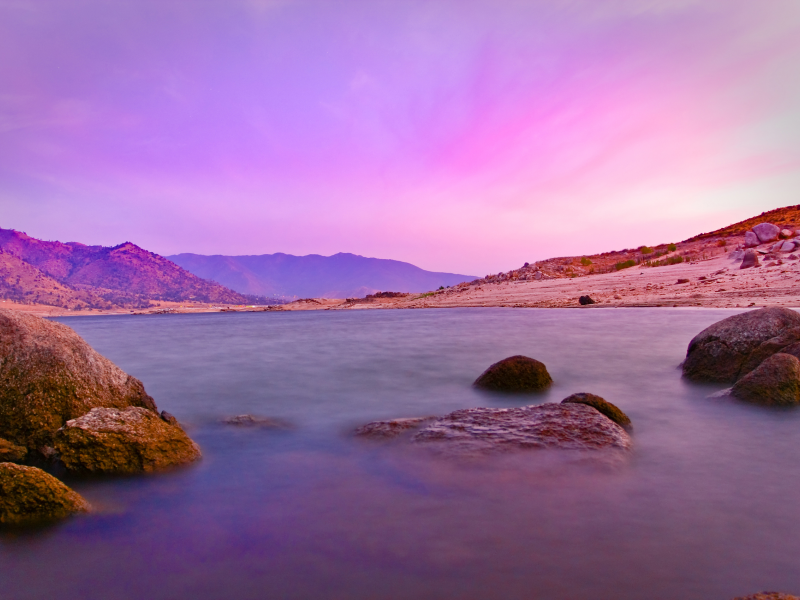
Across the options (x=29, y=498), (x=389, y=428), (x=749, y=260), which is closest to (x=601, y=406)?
(x=389, y=428)

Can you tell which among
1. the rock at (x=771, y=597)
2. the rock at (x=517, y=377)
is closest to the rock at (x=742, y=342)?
the rock at (x=517, y=377)

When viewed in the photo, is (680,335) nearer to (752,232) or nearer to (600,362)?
(600,362)

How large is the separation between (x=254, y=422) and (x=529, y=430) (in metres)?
4.92

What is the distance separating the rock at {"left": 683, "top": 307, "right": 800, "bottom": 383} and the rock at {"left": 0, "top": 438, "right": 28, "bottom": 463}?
12.2 m

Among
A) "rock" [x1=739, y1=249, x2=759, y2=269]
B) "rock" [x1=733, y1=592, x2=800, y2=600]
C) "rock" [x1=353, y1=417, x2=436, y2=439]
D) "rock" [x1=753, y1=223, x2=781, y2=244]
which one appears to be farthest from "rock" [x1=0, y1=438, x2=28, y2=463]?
"rock" [x1=753, y1=223, x2=781, y2=244]

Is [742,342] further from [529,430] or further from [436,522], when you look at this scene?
[436,522]

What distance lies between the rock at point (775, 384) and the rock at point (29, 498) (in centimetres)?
A: 1011

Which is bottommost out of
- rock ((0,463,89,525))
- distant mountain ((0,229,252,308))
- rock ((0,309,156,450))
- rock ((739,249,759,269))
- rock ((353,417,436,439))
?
rock ((353,417,436,439))

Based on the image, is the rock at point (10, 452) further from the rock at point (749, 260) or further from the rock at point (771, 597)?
the rock at point (749, 260)

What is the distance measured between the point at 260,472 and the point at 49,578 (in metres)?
2.43

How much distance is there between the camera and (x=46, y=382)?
624 centimetres

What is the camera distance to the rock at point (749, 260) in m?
29.0

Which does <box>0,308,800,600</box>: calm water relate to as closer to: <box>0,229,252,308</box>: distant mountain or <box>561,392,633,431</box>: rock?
<box>561,392,633,431</box>: rock

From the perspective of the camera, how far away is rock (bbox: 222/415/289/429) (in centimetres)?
821
